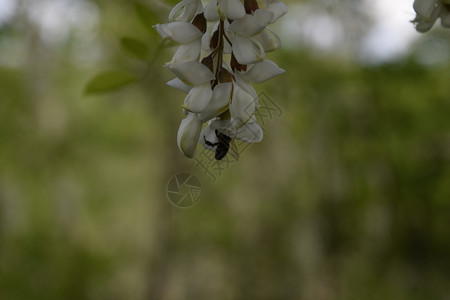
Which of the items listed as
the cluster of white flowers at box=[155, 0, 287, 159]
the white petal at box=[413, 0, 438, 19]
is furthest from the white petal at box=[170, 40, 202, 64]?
the white petal at box=[413, 0, 438, 19]

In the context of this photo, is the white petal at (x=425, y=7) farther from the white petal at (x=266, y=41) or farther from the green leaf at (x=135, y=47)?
the green leaf at (x=135, y=47)

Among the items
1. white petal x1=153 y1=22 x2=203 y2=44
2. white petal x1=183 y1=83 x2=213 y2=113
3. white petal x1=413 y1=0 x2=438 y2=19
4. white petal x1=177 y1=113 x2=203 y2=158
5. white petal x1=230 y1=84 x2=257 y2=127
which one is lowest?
white petal x1=177 y1=113 x2=203 y2=158

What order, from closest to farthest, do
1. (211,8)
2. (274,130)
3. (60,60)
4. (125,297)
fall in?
1. (211,8)
2. (274,130)
3. (60,60)
4. (125,297)

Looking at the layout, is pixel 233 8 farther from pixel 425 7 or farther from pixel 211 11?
pixel 425 7

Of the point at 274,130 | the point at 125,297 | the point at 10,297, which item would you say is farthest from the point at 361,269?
the point at 125,297

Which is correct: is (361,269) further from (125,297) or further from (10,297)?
(125,297)

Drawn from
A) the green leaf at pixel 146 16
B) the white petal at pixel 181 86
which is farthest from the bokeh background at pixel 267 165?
the white petal at pixel 181 86

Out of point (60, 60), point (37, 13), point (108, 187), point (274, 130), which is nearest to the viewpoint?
point (37, 13)

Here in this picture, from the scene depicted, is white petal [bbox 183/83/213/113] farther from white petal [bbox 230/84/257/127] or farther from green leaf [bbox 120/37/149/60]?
green leaf [bbox 120/37/149/60]
